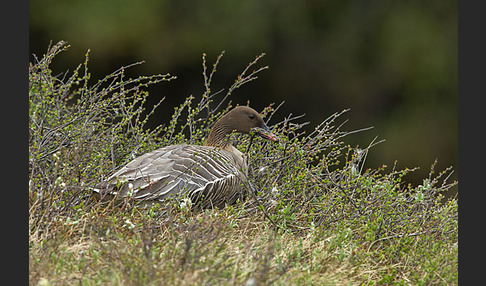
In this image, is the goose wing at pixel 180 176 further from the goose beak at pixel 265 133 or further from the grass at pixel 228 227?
the goose beak at pixel 265 133

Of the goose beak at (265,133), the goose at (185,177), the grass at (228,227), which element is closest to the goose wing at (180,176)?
the goose at (185,177)

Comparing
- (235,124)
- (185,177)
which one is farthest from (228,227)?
(235,124)

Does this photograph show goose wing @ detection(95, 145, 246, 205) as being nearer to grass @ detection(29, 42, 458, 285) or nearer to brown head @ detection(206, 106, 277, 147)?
grass @ detection(29, 42, 458, 285)

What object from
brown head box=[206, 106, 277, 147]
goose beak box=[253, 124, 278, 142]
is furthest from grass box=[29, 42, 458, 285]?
brown head box=[206, 106, 277, 147]

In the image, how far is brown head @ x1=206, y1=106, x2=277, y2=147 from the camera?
570 centimetres

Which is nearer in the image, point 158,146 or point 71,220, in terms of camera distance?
point 71,220

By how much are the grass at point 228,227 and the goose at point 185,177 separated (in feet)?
0.37

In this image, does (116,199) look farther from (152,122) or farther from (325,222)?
(152,122)

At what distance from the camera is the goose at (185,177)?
470 centimetres

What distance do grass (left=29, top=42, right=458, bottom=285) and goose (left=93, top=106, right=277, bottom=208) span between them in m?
0.11

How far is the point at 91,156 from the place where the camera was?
16.5 feet

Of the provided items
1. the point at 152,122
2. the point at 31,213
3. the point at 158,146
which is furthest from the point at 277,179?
the point at 152,122

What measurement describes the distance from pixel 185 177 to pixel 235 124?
97cm

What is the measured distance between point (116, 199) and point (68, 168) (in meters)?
0.38
